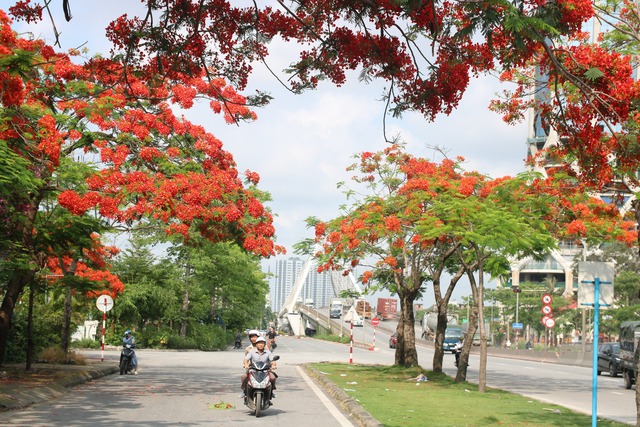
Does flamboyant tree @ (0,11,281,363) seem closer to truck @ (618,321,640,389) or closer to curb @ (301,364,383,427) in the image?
curb @ (301,364,383,427)

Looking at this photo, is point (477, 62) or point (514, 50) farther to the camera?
point (477, 62)

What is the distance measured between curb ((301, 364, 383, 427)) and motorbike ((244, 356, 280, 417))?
1.48m

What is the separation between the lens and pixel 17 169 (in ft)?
50.4

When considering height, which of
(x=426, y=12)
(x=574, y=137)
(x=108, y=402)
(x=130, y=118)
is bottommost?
(x=108, y=402)

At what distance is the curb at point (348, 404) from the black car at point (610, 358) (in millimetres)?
16038

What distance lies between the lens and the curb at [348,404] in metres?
13.4

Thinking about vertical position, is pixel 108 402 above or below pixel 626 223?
below

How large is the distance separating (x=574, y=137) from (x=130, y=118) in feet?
46.7

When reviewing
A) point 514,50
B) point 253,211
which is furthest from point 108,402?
point 514,50

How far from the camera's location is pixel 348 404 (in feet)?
53.6

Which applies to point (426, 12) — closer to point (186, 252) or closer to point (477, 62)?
point (477, 62)

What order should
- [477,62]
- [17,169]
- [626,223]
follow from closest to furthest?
[477,62] → [17,169] → [626,223]

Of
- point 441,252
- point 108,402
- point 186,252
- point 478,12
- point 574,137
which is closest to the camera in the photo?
point 478,12

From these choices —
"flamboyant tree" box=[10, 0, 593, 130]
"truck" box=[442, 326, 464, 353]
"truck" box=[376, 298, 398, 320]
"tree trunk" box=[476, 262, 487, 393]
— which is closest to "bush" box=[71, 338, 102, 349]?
"truck" box=[442, 326, 464, 353]
